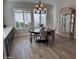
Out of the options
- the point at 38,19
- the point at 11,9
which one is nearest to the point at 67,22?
the point at 38,19

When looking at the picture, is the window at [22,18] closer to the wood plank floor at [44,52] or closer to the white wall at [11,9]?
the white wall at [11,9]

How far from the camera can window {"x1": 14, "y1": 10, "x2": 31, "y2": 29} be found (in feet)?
29.9

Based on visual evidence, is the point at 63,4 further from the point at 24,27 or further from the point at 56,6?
the point at 24,27

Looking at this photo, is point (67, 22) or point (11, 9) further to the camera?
point (11, 9)

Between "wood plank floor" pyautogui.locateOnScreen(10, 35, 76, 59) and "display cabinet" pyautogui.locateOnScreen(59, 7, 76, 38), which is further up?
"display cabinet" pyautogui.locateOnScreen(59, 7, 76, 38)

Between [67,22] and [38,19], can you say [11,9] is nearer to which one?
[38,19]

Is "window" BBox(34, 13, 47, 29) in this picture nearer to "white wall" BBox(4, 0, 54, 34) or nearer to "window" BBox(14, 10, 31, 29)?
"window" BBox(14, 10, 31, 29)

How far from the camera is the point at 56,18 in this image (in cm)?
987

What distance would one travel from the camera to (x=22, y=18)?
9312mm

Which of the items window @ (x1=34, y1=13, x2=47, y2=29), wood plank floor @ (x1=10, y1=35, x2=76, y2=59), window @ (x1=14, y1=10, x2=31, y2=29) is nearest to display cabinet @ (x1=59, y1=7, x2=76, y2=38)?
window @ (x1=34, y1=13, x2=47, y2=29)

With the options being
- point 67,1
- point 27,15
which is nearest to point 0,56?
point 67,1

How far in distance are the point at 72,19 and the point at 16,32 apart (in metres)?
4.55

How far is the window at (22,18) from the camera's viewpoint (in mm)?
9109

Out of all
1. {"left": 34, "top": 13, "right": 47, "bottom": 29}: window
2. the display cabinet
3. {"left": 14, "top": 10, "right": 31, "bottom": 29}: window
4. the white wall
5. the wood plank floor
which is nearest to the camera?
the wood plank floor
